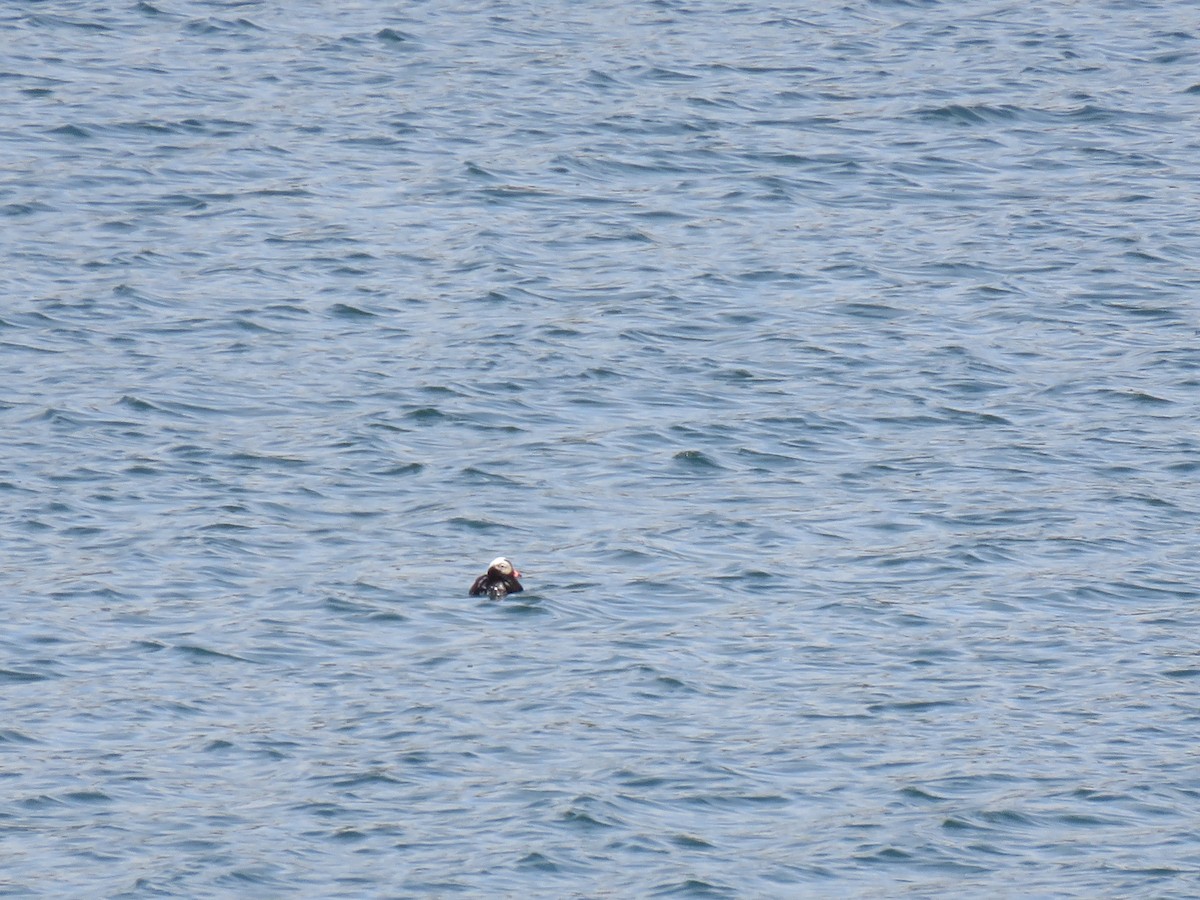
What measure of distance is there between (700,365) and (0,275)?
10081 millimetres

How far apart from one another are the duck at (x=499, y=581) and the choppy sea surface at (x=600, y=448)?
30 centimetres

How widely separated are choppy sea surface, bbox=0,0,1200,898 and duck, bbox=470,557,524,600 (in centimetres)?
30

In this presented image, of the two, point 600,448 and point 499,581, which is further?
point 600,448

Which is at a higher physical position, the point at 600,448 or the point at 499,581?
the point at 600,448

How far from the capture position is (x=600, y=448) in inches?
1093

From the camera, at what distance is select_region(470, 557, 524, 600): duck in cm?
2345

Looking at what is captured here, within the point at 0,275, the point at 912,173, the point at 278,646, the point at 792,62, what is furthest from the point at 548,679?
the point at 792,62

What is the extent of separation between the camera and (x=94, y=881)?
17.9 m

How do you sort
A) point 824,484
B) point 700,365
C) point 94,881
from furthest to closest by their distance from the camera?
point 700,365
point 824,484
point 94,881

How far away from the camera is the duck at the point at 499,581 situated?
23453mm

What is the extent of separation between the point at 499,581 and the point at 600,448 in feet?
15.1

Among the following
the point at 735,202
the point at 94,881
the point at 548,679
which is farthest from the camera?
the point at 735,202

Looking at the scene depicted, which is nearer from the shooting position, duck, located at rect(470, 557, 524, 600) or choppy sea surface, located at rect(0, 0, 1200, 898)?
choppy sea surface, located at rect(0, 0, 1200, 898)

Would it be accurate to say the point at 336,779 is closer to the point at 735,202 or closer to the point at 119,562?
the point at 119,562
